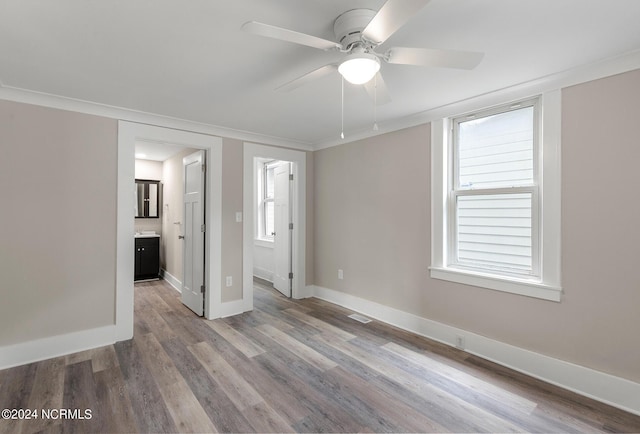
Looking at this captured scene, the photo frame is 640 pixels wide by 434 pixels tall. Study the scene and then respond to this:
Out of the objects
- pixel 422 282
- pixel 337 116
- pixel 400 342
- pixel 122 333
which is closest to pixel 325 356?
pixel 400 342

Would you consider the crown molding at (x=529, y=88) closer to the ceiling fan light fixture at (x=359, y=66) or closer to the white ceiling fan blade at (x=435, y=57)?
the white ceiling fan blade at (x=435, y=57)

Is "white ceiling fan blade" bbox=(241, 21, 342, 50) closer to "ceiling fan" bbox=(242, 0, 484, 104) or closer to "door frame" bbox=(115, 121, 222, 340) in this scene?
"ceiling fan" bbox=(242, 0, 484, 104)

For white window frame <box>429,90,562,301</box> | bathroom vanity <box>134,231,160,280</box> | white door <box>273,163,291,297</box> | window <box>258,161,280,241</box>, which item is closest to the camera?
white window frame <box>429,90,562,301</box>

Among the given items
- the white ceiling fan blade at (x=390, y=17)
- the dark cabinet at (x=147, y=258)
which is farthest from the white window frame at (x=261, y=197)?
the white ceiling fan blade at (x=390, y=17)

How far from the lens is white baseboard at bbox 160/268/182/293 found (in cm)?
495

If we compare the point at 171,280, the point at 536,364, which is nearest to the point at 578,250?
the point at 536,364

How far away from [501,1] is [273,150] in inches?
124

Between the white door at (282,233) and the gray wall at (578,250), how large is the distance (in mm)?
1743

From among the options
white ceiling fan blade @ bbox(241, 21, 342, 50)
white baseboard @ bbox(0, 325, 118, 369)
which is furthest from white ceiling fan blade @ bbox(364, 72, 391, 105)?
white baseboard @ bbox(0, 325, 118, 369)

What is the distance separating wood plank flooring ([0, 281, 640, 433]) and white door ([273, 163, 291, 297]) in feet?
4.98

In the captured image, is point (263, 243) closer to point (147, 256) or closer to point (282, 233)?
point (282, 233)

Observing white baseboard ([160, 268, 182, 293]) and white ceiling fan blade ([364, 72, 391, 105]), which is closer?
white ceiling fan blade ([364, 72, 391, 105])

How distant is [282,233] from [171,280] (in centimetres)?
221

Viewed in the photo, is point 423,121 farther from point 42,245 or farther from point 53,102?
point 42,245
